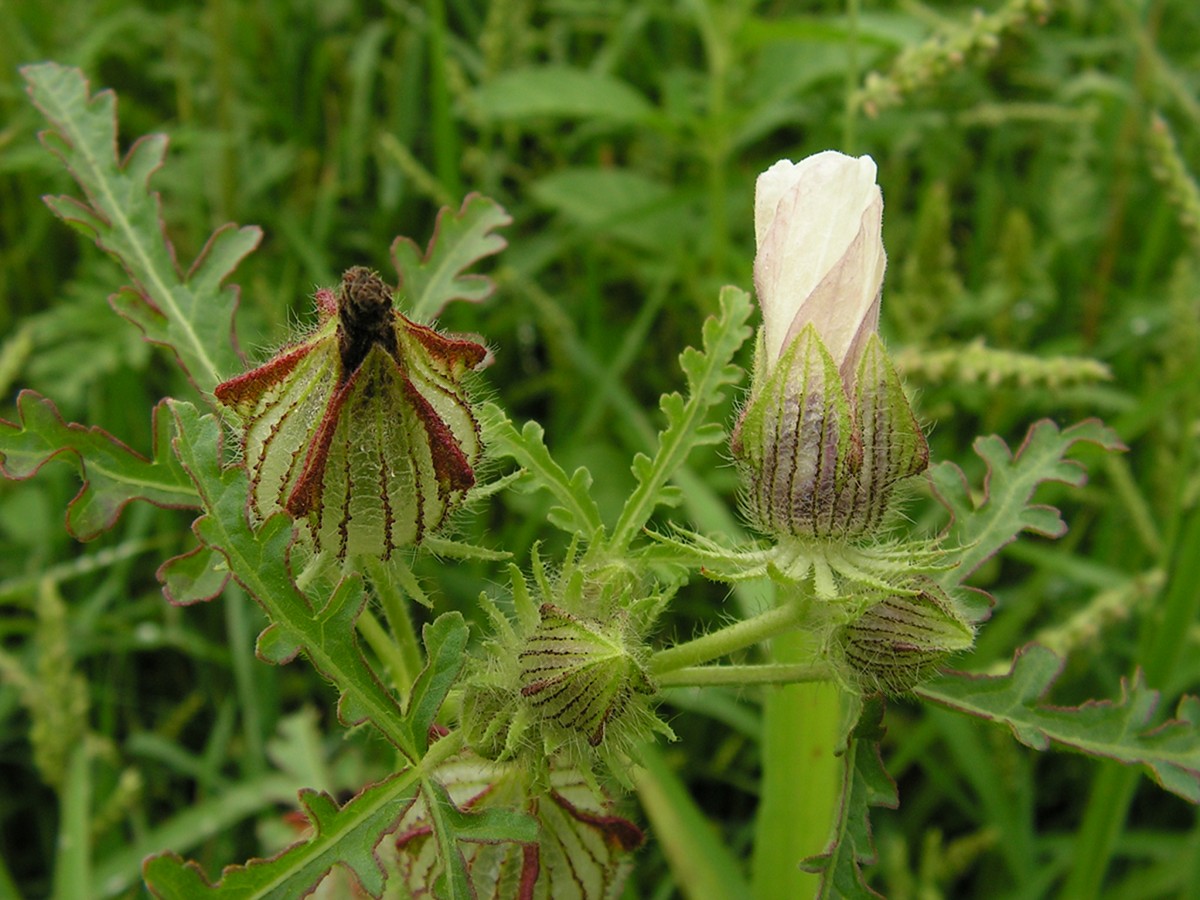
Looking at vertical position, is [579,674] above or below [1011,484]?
above

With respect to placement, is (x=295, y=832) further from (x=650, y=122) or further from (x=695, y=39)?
(x=695, y=39)

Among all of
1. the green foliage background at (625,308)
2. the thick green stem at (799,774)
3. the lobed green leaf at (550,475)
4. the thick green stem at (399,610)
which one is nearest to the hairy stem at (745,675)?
the lobed green leaf at (550,475)

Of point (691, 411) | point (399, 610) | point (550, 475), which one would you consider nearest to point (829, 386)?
point (691, 411)

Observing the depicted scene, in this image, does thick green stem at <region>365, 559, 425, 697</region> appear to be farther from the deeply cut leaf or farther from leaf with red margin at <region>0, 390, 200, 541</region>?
the deeply cut leaf

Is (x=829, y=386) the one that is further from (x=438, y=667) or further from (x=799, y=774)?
(x=799, y=774)

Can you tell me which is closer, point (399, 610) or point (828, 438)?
point (828, 438)

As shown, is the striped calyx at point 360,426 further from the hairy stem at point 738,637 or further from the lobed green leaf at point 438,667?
the hairy stem at point 738,637

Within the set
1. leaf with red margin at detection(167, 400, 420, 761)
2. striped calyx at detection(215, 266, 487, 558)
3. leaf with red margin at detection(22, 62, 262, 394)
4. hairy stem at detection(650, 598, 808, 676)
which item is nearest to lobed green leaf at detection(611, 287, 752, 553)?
hairy stem at detection(650, 598, 808, 676)

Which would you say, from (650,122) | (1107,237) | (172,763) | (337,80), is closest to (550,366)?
(650,122)
